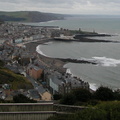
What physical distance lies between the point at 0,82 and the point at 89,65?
10.3 meters

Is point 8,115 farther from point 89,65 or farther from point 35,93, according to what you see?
point 89,65

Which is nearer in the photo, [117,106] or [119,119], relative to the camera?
[119,119]

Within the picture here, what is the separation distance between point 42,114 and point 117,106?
48.4 inches

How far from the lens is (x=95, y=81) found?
1559 centimetres

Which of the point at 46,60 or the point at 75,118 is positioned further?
the point at 46,60

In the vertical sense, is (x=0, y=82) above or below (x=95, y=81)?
above

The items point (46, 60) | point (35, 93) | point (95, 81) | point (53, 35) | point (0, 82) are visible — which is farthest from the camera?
point (53, 35)

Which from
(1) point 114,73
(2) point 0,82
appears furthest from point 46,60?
(2) point 0,82

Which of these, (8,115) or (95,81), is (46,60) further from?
(8,115)

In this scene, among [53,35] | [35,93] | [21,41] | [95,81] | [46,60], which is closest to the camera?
Result: [35,93]

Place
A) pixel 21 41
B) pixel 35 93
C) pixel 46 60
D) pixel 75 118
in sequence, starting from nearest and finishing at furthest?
1. pixel 75 118
2. pixel 35 93
3. pixel 46 60
4. pixel 21 41

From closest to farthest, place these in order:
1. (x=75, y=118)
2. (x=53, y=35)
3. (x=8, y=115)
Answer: (x=75, y=118), (x=8, y=115), (x=53, y=35)

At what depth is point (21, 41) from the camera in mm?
38312

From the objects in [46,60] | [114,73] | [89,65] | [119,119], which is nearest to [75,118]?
[119,119]
